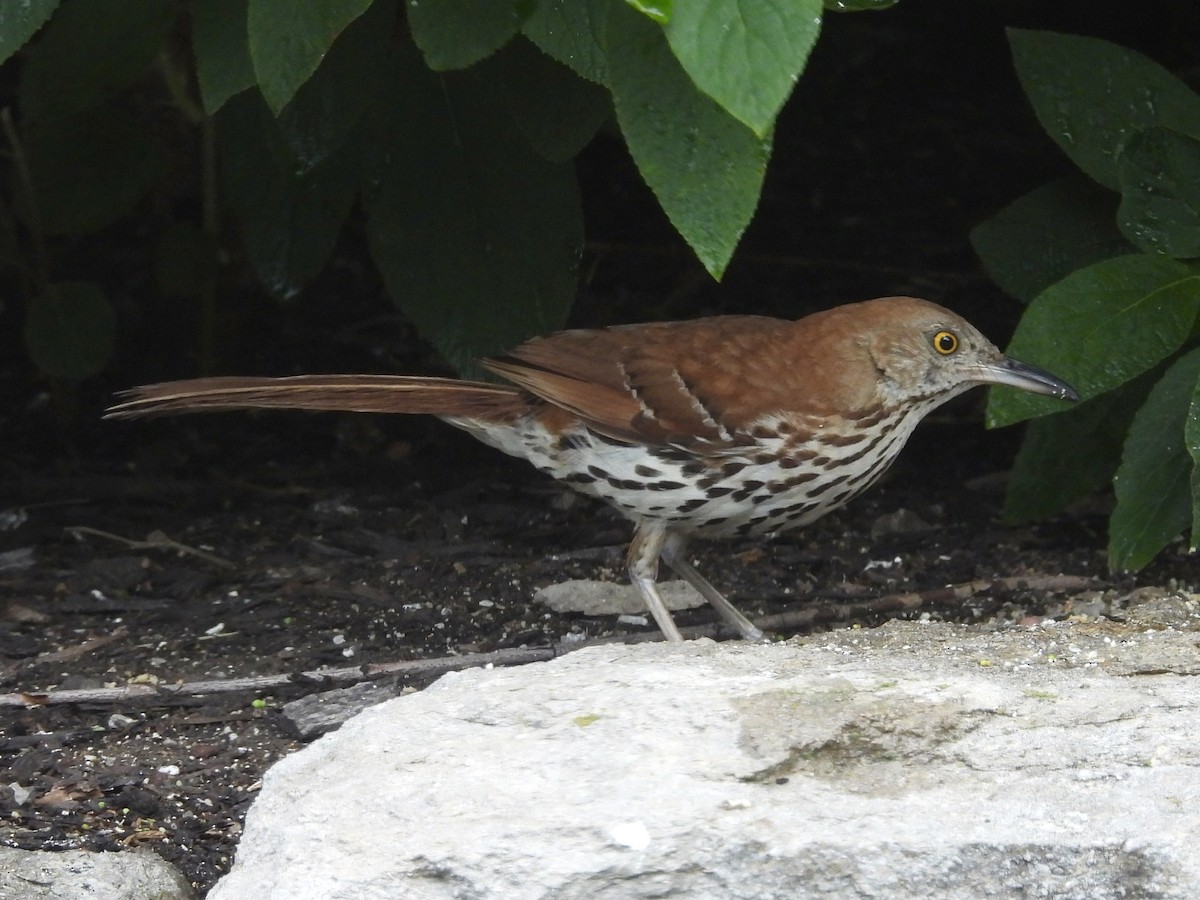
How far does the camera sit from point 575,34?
2.71m

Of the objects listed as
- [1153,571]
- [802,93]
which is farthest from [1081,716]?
[802,93]

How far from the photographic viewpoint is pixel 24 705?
126 inches

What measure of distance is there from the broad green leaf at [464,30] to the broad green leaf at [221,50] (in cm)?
38

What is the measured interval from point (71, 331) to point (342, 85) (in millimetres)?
1403

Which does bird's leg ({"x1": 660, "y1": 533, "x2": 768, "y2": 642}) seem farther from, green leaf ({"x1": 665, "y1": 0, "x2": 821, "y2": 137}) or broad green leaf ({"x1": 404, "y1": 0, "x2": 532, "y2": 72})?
green leaf ({"x1": 665, "y1": 0, "x2": 821, "y2": 137})

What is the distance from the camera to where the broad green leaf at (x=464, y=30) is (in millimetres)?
2760

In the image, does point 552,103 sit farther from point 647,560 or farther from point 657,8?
point 657,8

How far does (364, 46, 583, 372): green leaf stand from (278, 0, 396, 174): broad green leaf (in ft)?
0.92

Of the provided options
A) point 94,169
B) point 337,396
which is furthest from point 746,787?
point 94,169

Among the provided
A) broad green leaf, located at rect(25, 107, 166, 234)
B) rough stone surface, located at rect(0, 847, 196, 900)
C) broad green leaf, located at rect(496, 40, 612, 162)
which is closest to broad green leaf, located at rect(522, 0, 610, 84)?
broad green leaf, located at rect(496, 40, 612, 162)

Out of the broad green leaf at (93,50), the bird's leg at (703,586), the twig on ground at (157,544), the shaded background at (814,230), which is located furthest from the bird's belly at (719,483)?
the shaded background at (814,230)

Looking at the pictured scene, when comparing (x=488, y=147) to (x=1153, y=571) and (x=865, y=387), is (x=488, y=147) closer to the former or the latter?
(x=865, y=387)

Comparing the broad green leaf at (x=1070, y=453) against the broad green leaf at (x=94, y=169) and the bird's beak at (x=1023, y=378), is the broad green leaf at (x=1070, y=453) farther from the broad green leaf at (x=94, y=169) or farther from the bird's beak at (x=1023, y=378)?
the broad green leaf at (x=94, y=169)

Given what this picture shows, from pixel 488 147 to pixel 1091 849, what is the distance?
2.26 metres
